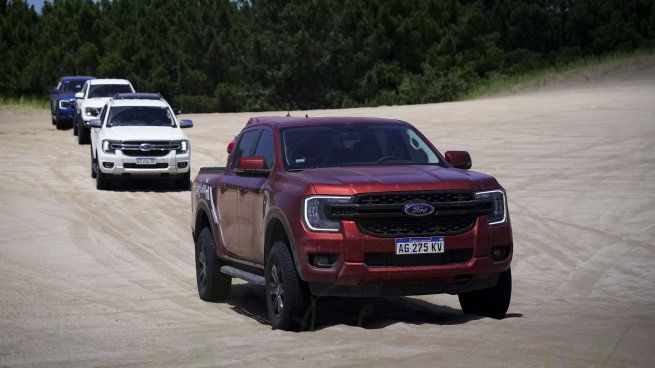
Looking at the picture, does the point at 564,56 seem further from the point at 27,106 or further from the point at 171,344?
the point at 171,344

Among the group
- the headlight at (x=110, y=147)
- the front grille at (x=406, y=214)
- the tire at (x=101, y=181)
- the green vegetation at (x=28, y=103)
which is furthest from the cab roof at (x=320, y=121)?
the green vegetation at (x=28, y=103)

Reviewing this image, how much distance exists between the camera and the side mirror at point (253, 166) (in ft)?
34.9

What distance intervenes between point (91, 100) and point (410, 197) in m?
28.6

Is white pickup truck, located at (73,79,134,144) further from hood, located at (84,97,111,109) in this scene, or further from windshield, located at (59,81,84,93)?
windshield, located at (59,81,84,93)

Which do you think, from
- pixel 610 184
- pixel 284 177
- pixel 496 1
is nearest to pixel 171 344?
pixel 284 177

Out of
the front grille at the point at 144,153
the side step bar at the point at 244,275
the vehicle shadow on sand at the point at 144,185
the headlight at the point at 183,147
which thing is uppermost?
the side step bar at the point at 244,275

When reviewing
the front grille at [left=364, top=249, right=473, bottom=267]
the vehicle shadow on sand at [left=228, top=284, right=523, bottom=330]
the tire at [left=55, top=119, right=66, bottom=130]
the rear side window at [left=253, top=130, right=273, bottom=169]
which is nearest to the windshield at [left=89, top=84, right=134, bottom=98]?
the tire at [left=55, top=119, right=66, bottom=130]

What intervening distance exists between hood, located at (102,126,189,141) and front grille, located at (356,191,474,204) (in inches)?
620

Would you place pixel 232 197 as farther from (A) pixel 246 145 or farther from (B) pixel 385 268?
(B) pixel 385 268

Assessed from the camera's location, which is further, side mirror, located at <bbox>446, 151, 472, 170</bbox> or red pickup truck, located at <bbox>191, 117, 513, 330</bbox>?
side mirror, located at <bbox>446, 151, 472, 170</bbox>

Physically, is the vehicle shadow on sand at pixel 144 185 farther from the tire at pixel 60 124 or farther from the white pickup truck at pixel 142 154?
the tire at pixel 60 124

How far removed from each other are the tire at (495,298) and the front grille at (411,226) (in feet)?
2.72

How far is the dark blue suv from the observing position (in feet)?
139

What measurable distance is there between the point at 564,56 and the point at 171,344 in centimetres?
6224
